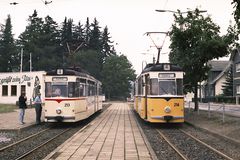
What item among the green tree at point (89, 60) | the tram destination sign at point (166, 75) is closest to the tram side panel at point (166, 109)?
the tram destination sign at point (166, 75)

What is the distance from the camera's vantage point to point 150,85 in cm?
2255

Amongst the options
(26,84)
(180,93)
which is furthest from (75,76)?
(26,84)

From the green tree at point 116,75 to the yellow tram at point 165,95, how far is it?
281 feet

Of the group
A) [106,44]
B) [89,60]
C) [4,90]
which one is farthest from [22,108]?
[106,44]

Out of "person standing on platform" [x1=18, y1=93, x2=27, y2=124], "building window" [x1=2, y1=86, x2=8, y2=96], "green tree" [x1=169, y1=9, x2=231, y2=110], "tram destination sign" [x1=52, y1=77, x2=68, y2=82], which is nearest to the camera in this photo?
"tram destination sign" [x1=52, y1=77, x2=68, y2=82]

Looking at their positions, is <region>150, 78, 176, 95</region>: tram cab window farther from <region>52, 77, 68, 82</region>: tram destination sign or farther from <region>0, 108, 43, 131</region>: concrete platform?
<region>0, 108, 43, 131</region>: concrete platform

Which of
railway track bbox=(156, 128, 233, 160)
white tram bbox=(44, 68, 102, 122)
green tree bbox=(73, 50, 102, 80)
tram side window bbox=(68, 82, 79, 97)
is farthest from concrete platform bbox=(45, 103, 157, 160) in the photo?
green tree bbox=(73, 50, 102, 80)

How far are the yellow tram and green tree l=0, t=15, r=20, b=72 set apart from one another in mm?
94098

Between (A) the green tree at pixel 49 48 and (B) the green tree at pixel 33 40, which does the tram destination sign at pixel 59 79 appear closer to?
(A) the green tree at pixel 49 48

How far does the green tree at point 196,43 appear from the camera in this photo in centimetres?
2725

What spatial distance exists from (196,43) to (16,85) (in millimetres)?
39764

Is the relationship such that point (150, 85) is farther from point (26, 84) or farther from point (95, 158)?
point (26, 84)

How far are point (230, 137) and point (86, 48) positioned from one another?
355ft

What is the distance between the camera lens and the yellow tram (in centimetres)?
2192
